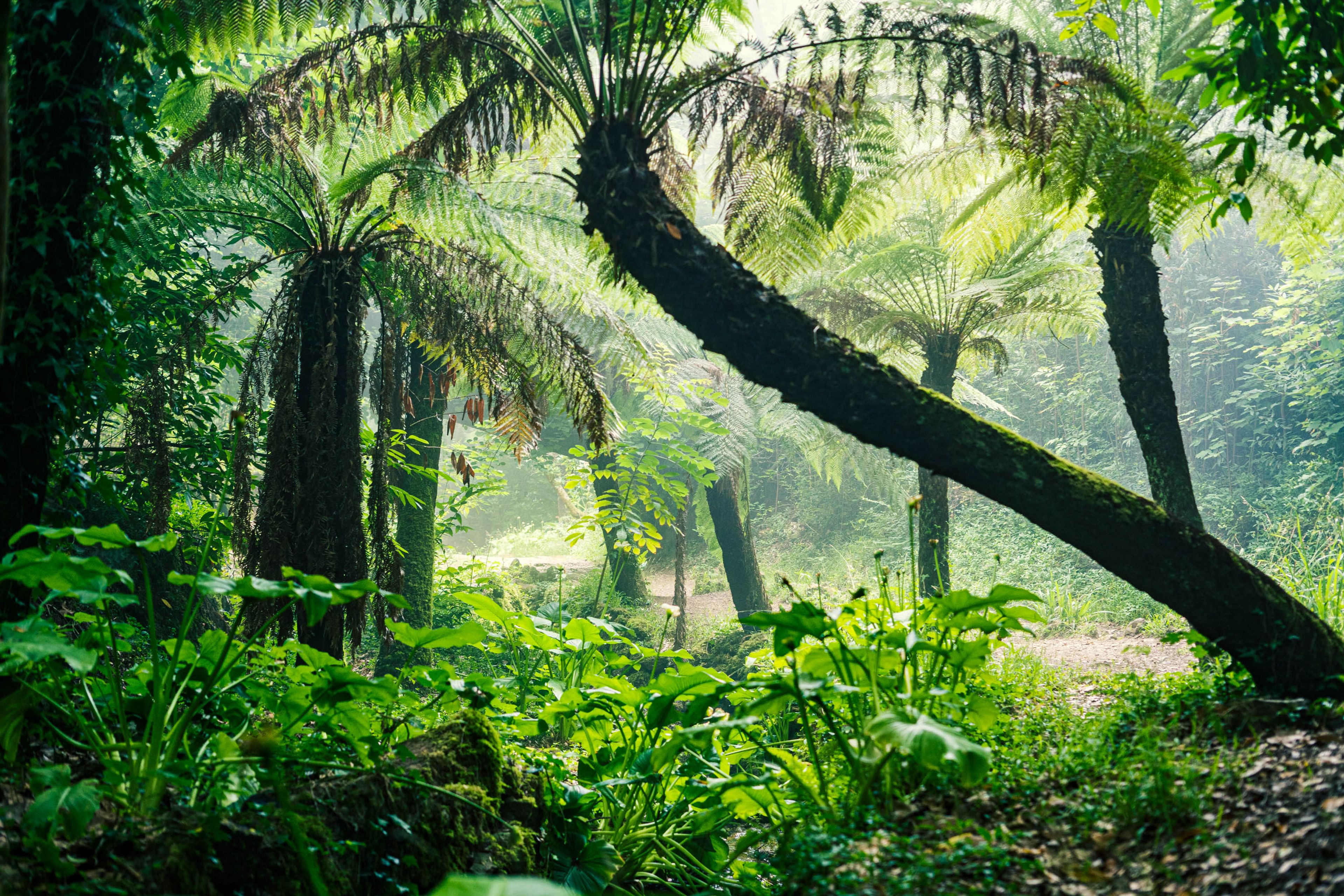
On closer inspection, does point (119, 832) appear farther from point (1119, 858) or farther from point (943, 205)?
point (943, 205)

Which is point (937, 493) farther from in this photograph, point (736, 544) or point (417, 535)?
point (417, 535)

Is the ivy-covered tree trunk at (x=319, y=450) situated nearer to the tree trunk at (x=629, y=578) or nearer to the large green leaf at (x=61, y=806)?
the large green leaf at (x=61, y=806)

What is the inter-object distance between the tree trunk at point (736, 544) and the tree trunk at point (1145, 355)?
5674mm

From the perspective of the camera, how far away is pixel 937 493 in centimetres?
702

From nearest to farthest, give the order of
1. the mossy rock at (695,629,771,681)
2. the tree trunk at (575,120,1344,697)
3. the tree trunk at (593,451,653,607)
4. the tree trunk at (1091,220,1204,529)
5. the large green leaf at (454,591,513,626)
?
the tree trunk at (575,120,1344,697)
the large green leaf at (454,591,513,626)
the tree trunk at (1091,220,1204,529)
the mossy rock at (695,629,771,681)
the tree trunk at (593,451,653,607)

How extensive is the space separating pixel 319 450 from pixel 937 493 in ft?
17.6

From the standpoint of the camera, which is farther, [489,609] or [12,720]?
[489,609]

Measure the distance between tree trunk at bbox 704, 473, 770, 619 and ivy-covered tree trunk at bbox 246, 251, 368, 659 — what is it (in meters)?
6.26

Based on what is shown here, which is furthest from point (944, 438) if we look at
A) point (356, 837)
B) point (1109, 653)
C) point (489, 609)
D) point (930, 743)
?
point (1109, 653)

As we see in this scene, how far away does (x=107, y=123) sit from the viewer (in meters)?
2.02

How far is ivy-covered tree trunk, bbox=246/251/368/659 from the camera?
3.43 metres

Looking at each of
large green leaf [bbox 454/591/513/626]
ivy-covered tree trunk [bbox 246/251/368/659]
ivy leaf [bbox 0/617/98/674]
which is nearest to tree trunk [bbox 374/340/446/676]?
ivy-covered tree trunk [bbox 246/251/368/659]

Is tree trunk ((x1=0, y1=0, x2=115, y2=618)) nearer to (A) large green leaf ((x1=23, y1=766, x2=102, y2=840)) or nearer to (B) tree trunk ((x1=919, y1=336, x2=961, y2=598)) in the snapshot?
(A) large green leaf ((x1=23, y1=766, x2=102, y2=840))

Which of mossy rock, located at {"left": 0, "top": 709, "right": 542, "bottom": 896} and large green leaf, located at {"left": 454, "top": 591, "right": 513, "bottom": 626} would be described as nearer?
mossy rock, located at {"left": 0, "top": 709, "right": 542, "bottom": 896}
